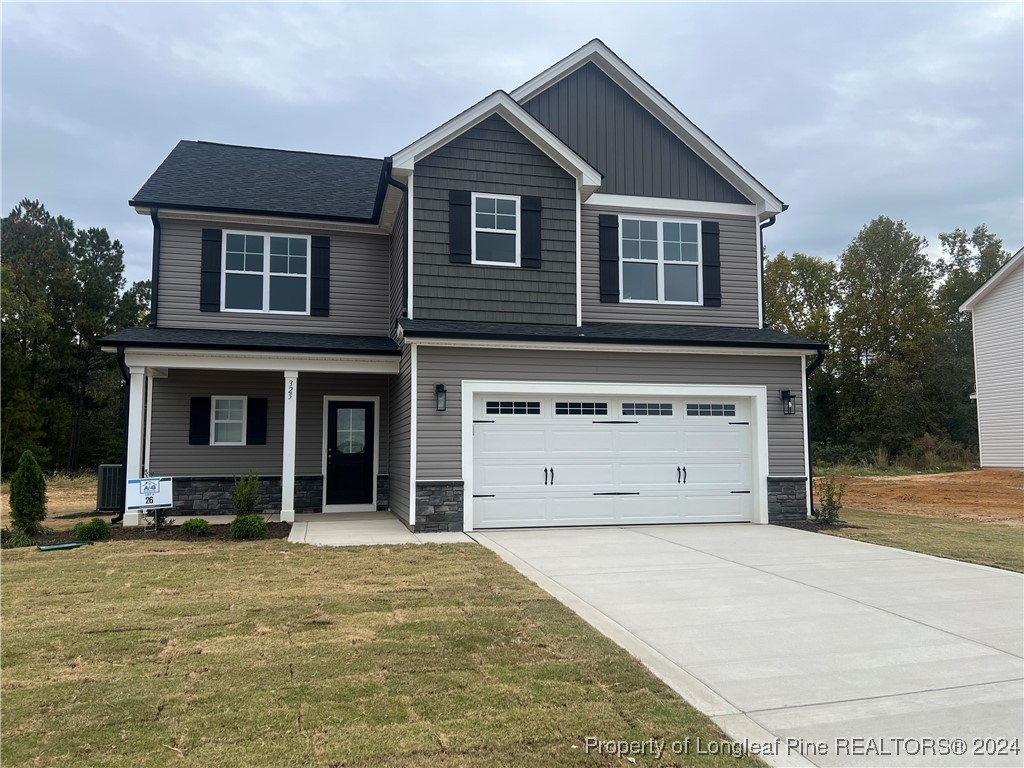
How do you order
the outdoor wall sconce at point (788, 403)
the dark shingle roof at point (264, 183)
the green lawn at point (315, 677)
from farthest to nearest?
the dark shingle roof at point (264, 183), the outdoor wall sconce at point (788, 403), the green lawn at point (315, 677)

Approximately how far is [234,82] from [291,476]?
565 inches

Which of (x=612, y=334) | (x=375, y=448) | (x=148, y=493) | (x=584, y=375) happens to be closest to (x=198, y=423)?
(x=148, y=493)

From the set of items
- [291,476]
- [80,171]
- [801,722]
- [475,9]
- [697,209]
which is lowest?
[801,722]

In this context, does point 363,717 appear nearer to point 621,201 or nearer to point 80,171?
point 621,201

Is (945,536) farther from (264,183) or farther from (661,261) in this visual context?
(264,183)

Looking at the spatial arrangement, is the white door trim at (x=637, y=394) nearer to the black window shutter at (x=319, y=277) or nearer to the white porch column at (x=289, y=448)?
the white porch column at (x=289, y=448)

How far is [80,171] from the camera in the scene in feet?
81.5

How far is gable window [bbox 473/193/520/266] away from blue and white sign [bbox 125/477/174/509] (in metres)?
6.00

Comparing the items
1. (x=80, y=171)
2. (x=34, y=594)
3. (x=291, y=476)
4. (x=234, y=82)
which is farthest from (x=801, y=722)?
(x=80, y=171)

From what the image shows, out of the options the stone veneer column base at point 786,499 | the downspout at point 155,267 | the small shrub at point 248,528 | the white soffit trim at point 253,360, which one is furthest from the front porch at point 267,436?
the stone veneer column base at point 786,499

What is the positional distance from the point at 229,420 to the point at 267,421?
0.70 meters

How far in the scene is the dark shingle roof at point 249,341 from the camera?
11.4 meters

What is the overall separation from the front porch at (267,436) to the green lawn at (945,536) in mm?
8318

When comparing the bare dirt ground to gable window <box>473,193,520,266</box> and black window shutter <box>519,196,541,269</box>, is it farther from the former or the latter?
gable window <box>473,193,520,266</box>
